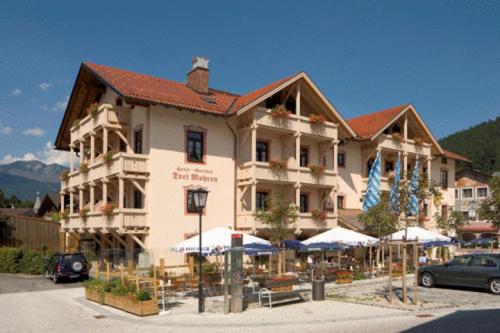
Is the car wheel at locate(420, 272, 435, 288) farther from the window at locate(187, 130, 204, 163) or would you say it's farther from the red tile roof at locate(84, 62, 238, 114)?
the red tile roof at locate(84, 62, 238, 114)

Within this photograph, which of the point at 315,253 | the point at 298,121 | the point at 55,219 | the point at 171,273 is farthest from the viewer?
the point at 55,219

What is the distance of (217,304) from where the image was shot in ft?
57.8

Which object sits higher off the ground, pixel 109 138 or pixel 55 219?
pixel 109 138

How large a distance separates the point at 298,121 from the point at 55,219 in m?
19.0

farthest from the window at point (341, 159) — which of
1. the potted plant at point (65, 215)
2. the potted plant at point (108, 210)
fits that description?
the potted plant at point (65, 215)

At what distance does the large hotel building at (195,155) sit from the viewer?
83.7ft

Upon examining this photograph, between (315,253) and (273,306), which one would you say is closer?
(273,306)

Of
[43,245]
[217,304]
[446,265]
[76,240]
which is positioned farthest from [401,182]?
[43,245]

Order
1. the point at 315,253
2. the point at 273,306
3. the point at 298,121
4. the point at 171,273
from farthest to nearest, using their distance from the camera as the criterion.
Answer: the point at 315,253, the point at 298,121, the point at 171,273, the point at 273,306

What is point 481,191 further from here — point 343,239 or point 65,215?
point 65,215

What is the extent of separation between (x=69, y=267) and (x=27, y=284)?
217 centimetres

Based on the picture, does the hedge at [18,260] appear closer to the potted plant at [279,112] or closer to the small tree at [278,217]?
the small tree at [278,217]

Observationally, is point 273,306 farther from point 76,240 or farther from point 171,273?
point 76,240

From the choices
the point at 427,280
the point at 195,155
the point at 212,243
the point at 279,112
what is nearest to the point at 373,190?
the point at 279,112
